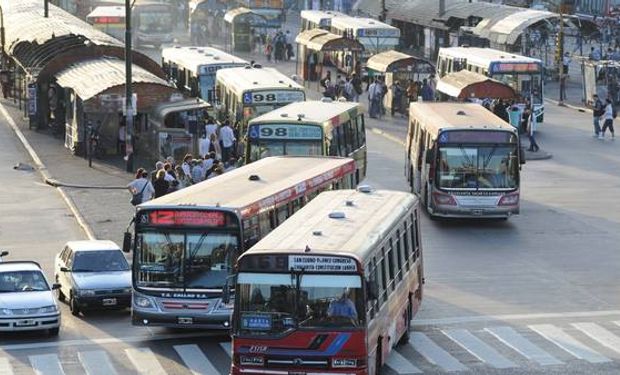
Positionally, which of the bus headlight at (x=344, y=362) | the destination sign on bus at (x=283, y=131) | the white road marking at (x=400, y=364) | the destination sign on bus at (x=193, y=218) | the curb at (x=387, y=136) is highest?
the destination sign on bus at (x=193, y=218)

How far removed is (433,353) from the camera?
26938 millimetres

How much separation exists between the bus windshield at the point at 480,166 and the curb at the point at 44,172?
8801 mm

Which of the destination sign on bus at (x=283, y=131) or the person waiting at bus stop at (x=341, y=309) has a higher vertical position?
the person waiting at bus stop at (x=341, y=309)

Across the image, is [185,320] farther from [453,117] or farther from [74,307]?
[453,117]

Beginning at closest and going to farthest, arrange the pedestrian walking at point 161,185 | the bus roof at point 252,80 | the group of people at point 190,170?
the group of people at point 190,170 → the pedestrian walking at point 161,185 → the bus roof at point 252,80

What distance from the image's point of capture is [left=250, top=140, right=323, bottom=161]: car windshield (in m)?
39.8

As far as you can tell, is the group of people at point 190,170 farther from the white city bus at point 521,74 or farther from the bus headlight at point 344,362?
the bus headlight at point 344,362

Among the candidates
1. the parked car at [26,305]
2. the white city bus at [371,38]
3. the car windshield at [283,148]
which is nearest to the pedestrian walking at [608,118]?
the car windshield at [283,148]

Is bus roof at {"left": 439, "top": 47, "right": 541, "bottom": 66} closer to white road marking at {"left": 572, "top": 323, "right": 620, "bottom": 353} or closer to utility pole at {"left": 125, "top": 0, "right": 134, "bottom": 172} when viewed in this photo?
utility pole at {"left": 125, "top": 0, "right": 134, "bottom": 172}

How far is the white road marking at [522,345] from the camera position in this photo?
26344 millimetres

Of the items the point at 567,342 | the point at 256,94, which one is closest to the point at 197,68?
the point at 256,94

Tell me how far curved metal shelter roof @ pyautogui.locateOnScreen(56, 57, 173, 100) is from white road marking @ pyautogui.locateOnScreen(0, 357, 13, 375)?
25.0 metres

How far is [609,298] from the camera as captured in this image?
31.8 m

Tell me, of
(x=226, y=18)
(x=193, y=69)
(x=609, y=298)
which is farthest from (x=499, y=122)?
(x=226, y=18)
